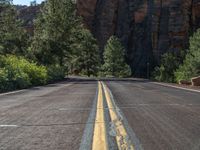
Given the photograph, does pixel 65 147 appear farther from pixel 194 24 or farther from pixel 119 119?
pixel 194 24

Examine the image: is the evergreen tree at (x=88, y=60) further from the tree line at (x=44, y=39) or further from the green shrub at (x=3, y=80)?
the green shrub at (x=3, y=80)

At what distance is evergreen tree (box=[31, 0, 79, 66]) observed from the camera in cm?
6141

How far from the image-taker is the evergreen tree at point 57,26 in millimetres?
61406

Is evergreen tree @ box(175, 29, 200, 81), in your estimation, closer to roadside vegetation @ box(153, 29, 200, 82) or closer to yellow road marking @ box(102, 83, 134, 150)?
roadside vegetation @ box(153, 29, 200, 82)

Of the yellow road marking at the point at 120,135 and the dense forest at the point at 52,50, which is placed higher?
the dense forest at the point at 52,50

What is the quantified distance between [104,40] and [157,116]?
104m

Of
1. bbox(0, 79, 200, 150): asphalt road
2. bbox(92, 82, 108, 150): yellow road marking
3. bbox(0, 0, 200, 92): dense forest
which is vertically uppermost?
bbox(0, 0, 200, 92): dense forest

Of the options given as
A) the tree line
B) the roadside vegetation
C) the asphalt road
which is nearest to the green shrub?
the tree line

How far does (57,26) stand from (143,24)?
1663 inches

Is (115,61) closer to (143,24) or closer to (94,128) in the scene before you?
(143,24)

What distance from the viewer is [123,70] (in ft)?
321

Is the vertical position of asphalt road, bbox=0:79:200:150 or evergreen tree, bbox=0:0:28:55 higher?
evergreen tree, bbox=0:0:28:55

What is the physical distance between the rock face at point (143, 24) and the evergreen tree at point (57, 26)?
3389 cm

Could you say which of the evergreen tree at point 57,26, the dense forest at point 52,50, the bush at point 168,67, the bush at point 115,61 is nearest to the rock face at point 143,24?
the dense forest at point 52,50
